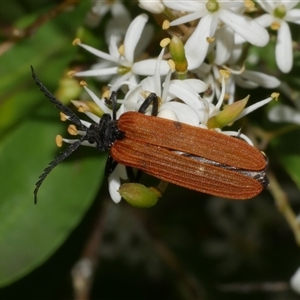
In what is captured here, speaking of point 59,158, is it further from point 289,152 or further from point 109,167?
point 289,152

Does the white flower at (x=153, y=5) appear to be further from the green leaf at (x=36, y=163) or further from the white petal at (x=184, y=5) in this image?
the green leaf at (x=36, y=163)

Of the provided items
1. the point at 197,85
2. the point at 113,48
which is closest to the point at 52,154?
the point at 113,48

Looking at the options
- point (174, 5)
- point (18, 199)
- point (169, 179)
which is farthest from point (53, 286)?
point (174, 5)

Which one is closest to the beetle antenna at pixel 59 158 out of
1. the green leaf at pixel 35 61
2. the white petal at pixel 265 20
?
the green leaf at pixel 35 61

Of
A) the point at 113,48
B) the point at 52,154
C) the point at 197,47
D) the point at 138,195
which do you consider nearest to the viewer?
the point at 138,195

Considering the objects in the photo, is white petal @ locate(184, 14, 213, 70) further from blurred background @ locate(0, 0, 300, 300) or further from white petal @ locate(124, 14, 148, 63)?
blurred background @ locate(0, 0, 300, 300)
